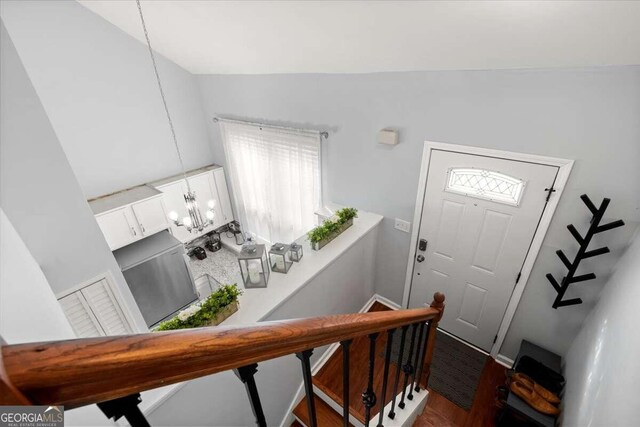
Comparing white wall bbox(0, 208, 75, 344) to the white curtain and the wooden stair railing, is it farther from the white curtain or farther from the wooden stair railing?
the white curtain

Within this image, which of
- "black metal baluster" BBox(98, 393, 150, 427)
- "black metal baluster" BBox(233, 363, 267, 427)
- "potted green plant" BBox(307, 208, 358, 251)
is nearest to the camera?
"black metal baluster" BBox(98, 393, 150, 427)

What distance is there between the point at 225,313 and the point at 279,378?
0.83m

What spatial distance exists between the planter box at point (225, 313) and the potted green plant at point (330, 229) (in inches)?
38.5

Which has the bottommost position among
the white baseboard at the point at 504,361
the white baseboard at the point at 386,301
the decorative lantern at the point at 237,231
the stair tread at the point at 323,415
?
the stair tread at the point at 323,415

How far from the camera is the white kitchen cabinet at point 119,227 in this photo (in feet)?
12.7

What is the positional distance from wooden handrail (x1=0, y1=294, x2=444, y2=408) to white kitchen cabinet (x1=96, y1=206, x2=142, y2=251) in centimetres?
422

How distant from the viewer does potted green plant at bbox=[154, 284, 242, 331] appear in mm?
1820

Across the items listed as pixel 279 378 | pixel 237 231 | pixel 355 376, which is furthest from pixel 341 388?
pixel 237 231

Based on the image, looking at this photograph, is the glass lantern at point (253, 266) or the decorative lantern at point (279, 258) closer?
the glass lantern at point (253, 266)

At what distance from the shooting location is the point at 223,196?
5512 millimetres

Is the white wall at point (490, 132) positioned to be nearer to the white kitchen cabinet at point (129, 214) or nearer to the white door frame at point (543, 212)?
the white door frame at point (543, 212)

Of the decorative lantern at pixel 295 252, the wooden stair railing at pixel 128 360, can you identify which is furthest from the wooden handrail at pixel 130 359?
the decorative lantern at pixel 295 252

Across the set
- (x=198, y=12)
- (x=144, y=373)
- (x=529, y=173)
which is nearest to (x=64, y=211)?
(x=144, y=373)

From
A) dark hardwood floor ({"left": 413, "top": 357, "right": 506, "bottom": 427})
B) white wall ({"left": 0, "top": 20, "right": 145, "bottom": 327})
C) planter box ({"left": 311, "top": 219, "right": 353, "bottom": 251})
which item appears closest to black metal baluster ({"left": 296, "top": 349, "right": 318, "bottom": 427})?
white wall ({"left": 0, "top": 20, "right": 145, "bottom": 327})
